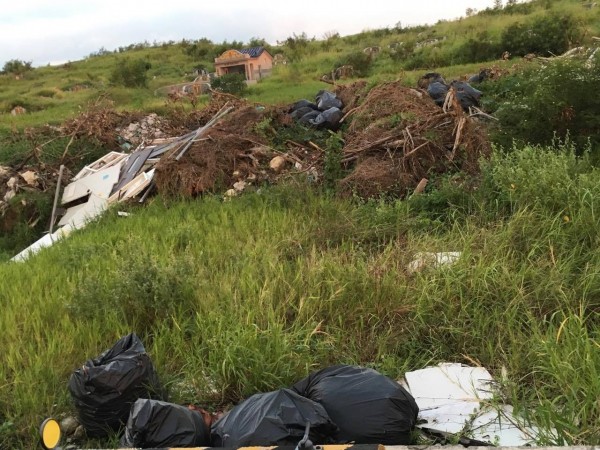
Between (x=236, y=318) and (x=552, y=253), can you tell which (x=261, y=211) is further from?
(x=552, y=253)

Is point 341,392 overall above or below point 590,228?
below

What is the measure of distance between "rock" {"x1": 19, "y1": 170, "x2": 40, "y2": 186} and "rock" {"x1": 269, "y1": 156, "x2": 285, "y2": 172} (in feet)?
14.1

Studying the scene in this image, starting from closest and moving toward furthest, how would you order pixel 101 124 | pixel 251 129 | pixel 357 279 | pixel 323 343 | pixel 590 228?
pixel 323 343
pixel 357 279
pixel 590 228
pixel 251 129
pixel 101 124

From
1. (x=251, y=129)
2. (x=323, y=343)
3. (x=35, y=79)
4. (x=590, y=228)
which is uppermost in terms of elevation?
(x=35, y=79)

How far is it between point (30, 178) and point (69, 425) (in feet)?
23.3

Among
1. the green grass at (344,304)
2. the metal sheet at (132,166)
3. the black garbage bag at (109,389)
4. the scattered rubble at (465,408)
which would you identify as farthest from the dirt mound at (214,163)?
the scattered rubble at (465,408)

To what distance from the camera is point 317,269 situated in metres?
3.93

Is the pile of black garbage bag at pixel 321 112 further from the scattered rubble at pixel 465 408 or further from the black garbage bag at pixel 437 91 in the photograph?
the scattered rubble at pixel 465 408

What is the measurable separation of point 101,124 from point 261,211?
5.94 m

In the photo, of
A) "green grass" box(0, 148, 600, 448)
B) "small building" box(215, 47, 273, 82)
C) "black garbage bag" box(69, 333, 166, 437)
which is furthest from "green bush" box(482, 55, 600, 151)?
"small building" box(215, 47, 273, 82)

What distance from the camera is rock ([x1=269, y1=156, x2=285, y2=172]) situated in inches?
296

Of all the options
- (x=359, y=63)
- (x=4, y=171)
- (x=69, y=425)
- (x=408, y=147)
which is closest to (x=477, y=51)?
(x=359, y=63)

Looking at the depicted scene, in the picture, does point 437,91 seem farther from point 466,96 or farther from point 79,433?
point 79,433

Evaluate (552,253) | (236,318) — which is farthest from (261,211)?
(552,253)
